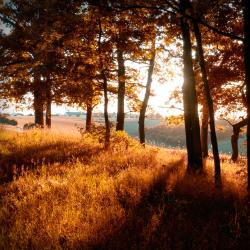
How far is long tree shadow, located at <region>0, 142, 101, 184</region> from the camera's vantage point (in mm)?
8266

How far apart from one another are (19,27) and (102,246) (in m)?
18.3

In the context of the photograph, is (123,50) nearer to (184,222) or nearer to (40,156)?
(40,156)

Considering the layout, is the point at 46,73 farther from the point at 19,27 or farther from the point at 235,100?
the point at 235,100

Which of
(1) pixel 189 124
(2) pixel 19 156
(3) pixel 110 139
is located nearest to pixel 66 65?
(3) pixel 110 139

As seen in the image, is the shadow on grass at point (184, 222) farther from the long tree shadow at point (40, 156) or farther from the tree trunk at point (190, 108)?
the long tree shadow at point (40, 156)

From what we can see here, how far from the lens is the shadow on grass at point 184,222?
4504 mm

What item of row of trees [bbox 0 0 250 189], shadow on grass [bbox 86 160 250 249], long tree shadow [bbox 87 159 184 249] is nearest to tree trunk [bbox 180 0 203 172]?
row of trees [bbox 0 0 250 189]

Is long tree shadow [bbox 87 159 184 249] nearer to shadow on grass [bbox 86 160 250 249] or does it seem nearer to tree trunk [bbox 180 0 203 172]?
shadow on grass [bbox 86 160 250 249]

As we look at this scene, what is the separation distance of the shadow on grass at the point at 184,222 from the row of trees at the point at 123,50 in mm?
1687

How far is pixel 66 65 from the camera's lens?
1442 cm

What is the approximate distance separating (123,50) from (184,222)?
870cm

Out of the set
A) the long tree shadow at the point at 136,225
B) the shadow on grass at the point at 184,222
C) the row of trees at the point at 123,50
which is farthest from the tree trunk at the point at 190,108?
the long tree shadow at the point at 136,225

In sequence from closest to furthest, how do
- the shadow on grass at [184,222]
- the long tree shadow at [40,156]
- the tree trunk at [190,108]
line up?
the shadow on grass at [184,222] < the long tree shadow at [40,156] < the tree trunk at [190,108]

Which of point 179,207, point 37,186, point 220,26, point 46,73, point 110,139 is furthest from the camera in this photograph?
point 46,73
